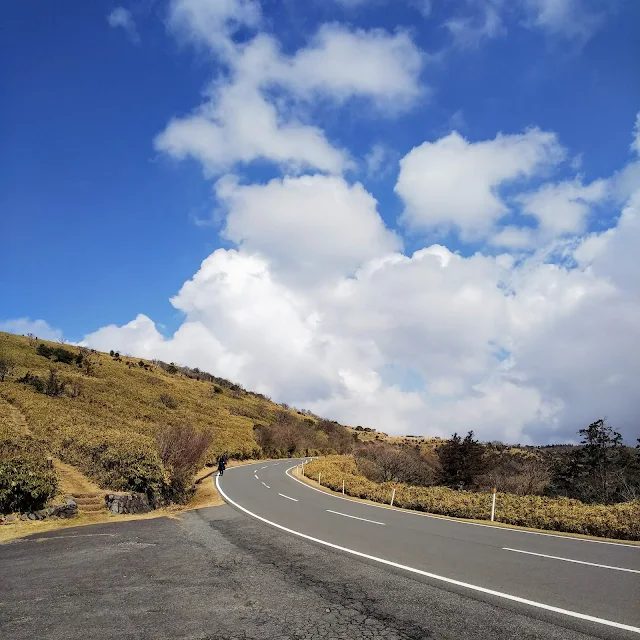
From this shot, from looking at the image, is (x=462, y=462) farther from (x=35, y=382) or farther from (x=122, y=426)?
(x=35, y=382)

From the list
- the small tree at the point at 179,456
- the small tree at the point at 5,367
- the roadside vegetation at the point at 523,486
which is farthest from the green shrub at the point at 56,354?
the small tree at the point at 179,456

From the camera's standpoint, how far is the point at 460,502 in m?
16.8

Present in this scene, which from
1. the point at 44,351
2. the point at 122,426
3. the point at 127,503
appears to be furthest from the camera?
the point at 44,351

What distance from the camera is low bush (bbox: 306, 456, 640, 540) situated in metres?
12.1

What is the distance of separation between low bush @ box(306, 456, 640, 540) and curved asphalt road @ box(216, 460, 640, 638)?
1.41 metres

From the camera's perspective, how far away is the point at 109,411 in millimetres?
44656

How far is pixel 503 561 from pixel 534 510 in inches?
280

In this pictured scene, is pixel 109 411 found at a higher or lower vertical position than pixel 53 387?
lower

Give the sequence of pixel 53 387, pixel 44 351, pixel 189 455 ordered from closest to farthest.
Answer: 1. pixel 189 455
2. pixel 53 387
3. pixel 44 351

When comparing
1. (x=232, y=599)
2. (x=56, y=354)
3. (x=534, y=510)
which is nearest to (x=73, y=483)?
(x=232, y=599)

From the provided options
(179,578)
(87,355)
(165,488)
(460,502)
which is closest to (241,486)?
(165,488)

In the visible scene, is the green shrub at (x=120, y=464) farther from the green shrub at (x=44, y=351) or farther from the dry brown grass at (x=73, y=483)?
the green shrub at (x=44, y=351)

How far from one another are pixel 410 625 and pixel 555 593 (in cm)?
250

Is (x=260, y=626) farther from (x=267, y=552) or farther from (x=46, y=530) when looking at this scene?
(x=46, y=530)
